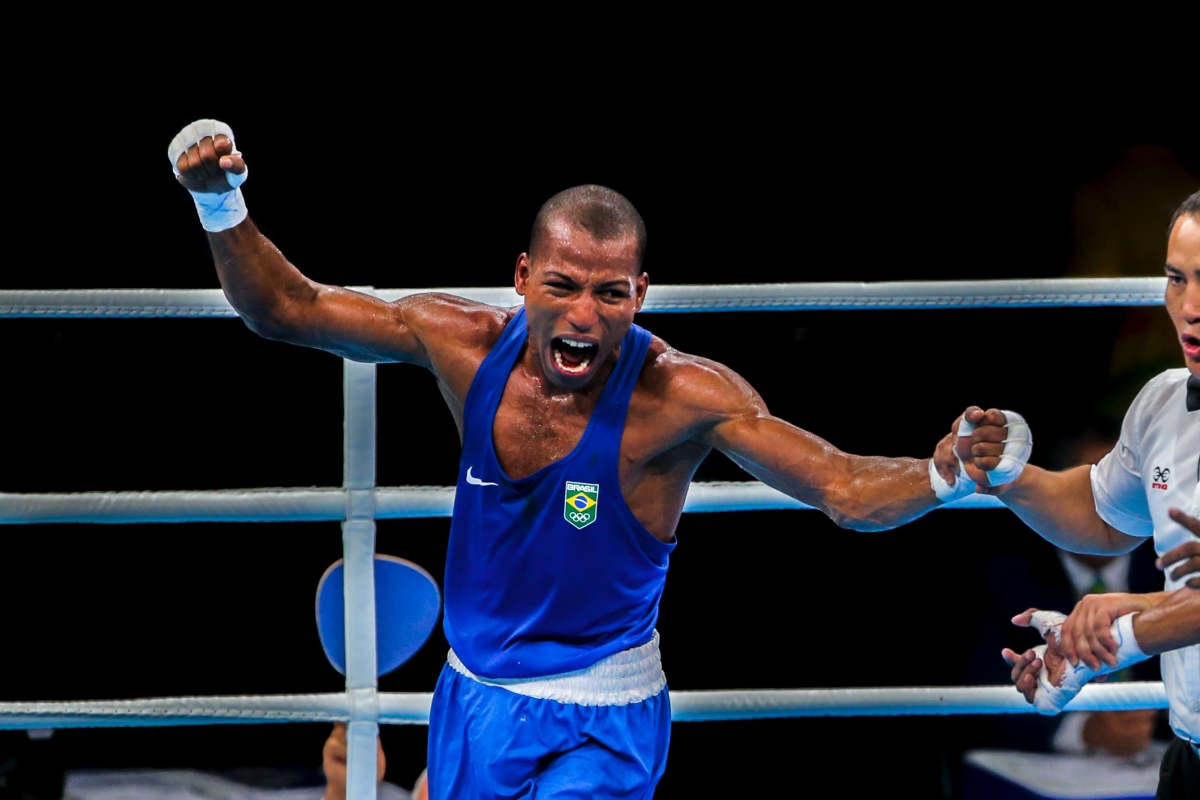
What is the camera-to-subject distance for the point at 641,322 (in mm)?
4512

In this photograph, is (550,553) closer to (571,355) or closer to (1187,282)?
(571,355)

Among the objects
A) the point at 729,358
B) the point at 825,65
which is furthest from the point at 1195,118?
the point at 729,358

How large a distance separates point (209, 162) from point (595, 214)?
576 millimetres

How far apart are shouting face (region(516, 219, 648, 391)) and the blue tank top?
0.24ft

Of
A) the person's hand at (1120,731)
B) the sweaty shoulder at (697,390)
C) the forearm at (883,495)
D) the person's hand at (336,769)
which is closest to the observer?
the forearm at (883,495)

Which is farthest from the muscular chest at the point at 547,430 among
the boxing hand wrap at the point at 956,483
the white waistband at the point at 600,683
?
the boxing hand wrap at the point at 956,483

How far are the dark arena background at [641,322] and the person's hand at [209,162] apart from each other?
1.91 m

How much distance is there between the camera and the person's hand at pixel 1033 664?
5.56 ft

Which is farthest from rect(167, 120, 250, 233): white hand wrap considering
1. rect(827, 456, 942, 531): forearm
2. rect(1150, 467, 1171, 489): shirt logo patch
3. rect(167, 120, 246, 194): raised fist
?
rect(1150, 467, 1171, 489): shirt logo patch

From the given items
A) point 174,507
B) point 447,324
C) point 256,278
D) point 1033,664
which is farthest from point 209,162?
point 1033,664

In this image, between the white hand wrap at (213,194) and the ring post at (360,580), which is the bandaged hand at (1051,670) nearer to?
the ring post at (360,580)

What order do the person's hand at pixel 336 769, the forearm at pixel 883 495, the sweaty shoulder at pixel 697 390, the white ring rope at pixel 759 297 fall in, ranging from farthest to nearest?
1. the person's hand at pixel 336 769
2. the white ring rope at pixel 759 297
3. the sweaty shoulder at pixel 697 390
4. the forearm at pixel 883 495

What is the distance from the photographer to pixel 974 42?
15.6ft

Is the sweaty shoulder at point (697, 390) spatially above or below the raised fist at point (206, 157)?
below
